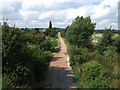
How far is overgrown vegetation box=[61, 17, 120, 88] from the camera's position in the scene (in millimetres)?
10781

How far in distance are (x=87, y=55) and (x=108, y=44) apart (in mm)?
7588

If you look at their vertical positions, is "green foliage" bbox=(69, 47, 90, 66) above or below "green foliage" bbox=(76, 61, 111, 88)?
above

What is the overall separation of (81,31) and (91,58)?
8341mm

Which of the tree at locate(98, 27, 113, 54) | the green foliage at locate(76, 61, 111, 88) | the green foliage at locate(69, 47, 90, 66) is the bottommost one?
the green foliage at locate(76, 61, 111, 88)

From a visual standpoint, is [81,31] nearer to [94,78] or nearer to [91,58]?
[91,58]

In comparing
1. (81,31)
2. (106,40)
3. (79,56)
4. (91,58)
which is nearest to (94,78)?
(91,58)

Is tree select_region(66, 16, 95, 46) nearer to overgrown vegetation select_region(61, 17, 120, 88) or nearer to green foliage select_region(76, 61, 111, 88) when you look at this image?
overgrown vegetation select_region(61, 17, 120, 88)

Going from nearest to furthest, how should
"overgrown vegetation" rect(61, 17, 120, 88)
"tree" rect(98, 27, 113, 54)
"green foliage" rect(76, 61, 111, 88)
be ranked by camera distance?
"green foliage" rect(76, 61, 111, 88), "overgrown vegetation" rect(61, 17, 120, 88), "tree" rect(98, 27, 113, 54)

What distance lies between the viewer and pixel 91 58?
15820 millimetres

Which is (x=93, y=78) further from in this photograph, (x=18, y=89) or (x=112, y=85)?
(x=18, y=89)

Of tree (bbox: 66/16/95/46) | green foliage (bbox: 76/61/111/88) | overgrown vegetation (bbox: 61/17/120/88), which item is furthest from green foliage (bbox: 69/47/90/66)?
tree (bbox: 66/16/95/46)

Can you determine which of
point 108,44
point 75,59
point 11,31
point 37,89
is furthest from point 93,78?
point 108,44

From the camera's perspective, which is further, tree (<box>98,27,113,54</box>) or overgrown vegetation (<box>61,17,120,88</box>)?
tree (<box>98,27,113,54</box>)

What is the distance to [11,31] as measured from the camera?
34.1ft
